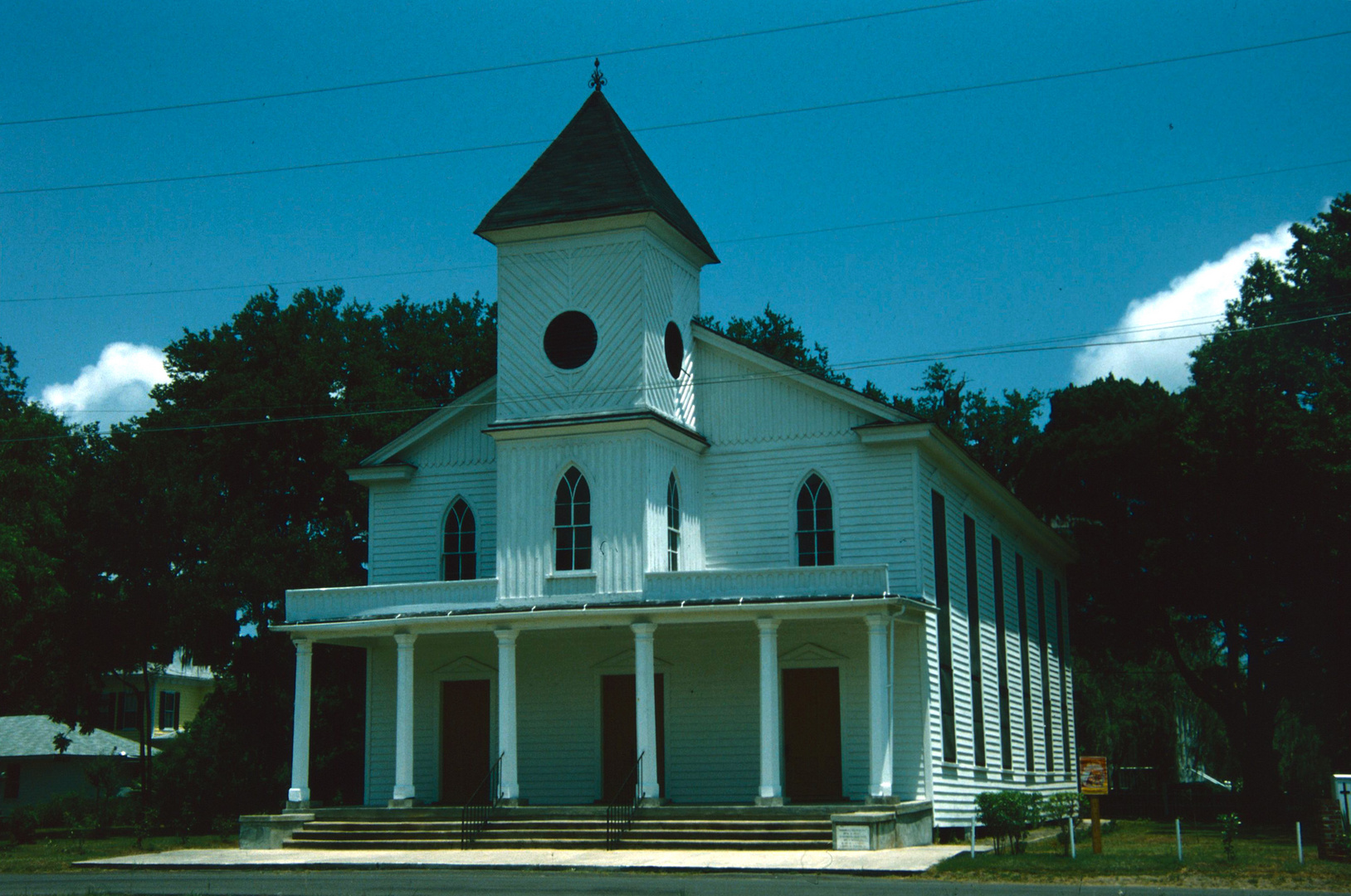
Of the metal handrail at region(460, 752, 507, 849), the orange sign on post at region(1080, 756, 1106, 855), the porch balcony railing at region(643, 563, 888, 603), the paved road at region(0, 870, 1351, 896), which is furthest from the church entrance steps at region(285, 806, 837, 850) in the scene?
the orange sign on post at region(1080, 756, 1106, 855)

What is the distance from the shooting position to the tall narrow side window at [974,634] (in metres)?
30.8

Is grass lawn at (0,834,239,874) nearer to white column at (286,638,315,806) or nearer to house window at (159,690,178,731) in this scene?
white column at (286,638,315,806)

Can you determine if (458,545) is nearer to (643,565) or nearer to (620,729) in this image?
(620,729)

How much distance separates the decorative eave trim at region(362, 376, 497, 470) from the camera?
2994 cm

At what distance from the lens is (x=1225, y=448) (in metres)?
36.9

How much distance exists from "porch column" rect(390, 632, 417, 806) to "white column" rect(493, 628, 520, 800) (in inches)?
69.3

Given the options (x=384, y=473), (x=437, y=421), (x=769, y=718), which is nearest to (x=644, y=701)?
(x=769, y=718)

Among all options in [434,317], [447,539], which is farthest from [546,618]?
[434,317]

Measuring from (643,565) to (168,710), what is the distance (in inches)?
1810

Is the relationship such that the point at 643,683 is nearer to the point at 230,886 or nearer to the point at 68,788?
the point at 230,886

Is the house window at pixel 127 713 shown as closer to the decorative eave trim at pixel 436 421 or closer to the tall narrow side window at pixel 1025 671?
the decorative eave trim at pixel 436 421

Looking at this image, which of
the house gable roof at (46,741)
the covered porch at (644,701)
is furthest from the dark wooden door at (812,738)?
the house gable roof at (46,741)

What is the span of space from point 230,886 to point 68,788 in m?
39.1

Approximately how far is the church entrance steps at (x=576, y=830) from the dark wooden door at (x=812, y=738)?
145 inches
